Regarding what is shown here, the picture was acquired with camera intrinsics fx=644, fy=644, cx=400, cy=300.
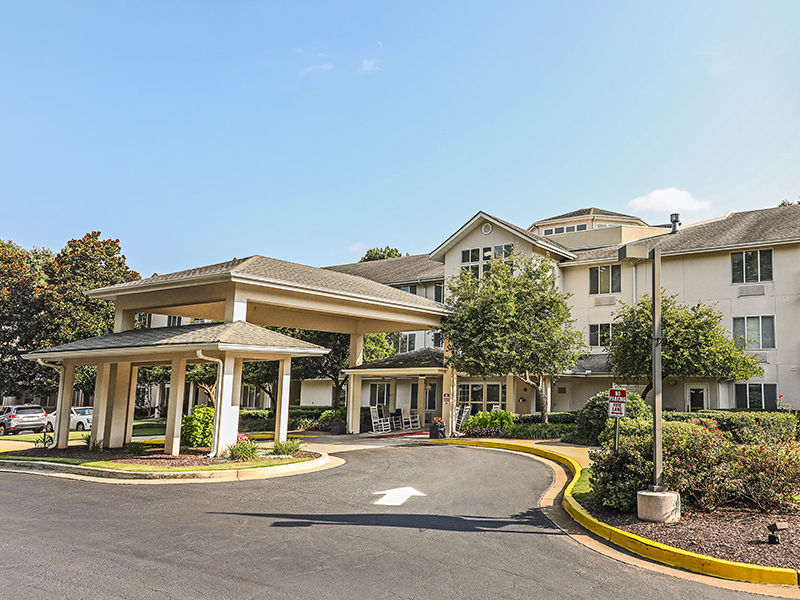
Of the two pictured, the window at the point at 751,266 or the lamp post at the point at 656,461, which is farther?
the window at the point at 751,266

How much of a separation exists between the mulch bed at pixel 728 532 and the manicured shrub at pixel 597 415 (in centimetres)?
1006

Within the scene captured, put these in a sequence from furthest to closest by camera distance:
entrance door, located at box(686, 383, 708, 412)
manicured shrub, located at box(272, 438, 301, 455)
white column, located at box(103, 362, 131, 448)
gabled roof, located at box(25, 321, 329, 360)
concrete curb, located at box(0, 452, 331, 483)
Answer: entrance door, located at box(686, 383, 708, 412)
white column, located at box(103, 362, 131, 448)
manicured shrub, located at box(272, 438, 301, 455)
gabled roof, located at box(25, 321, 329, 360)
concrete curb, located at box(0, 452, 331, 483)

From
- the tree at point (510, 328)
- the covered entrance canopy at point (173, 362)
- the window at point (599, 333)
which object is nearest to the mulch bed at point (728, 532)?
the covered entrance canopy at point (173, 362)

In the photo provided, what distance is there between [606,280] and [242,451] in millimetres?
22900

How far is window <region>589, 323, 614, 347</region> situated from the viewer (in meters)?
33.6

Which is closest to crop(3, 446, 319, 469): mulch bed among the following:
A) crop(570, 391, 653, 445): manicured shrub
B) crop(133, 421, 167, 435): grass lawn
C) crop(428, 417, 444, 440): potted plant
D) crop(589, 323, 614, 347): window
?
crop(428, 417, 444, 440): potted plant

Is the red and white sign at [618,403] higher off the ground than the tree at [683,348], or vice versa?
the tree at [683,348]

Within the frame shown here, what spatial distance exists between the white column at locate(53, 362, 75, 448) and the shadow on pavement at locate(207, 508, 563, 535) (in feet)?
42.0

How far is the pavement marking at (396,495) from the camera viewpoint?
1191 cm

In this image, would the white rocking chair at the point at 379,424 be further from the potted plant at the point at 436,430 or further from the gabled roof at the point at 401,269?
the gabled roof at the point at 401,269

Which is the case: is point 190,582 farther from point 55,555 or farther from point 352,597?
point 55,555

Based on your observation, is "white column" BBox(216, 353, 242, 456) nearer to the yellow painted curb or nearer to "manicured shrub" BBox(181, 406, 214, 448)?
"manicured shrub" BBox(181, 406, 214, 448)

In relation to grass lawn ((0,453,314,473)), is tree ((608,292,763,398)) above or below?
above

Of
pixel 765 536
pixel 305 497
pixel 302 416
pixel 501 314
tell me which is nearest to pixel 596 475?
pixel 765 536
